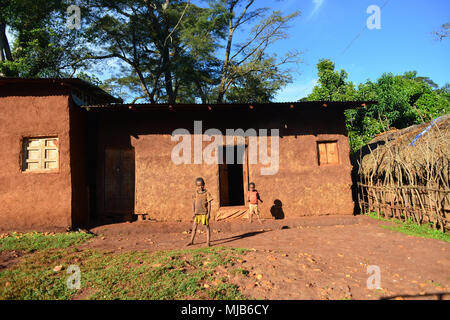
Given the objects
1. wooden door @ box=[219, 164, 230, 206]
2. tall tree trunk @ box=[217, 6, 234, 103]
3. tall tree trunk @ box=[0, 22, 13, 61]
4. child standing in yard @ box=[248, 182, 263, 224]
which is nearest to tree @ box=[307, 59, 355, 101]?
tall tree trunk @ box=[217, 6, 234, 103]

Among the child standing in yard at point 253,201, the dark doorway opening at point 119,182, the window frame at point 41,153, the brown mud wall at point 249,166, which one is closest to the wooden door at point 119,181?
the dark doorway opening at point 119,182

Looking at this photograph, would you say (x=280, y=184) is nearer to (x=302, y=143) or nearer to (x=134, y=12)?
(x=302, y=143)

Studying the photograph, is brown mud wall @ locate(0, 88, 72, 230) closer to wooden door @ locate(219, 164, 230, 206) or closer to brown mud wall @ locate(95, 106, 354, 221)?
brown mud wall @ locate(95, 106, 354, 221)

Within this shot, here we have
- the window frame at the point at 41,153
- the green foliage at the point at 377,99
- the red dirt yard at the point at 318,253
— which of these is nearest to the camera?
the red dirt yard at the point at 318,253

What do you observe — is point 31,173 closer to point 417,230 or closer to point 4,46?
point 417,230

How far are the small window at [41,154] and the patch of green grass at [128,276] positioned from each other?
2877 mm

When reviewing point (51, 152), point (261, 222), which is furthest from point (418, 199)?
point (51, 152)

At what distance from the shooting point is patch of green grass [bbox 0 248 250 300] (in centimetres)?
332

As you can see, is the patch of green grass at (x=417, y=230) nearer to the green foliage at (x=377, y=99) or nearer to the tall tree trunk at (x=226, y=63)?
the green foliage at (x=377, y=99)

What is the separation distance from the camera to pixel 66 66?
14.9m

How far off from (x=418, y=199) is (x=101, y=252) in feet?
25.8

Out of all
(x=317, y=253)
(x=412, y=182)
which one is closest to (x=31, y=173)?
(x=317, y=253)

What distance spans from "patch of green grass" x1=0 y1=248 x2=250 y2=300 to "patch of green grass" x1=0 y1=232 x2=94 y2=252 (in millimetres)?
633

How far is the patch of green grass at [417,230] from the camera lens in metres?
5.65
